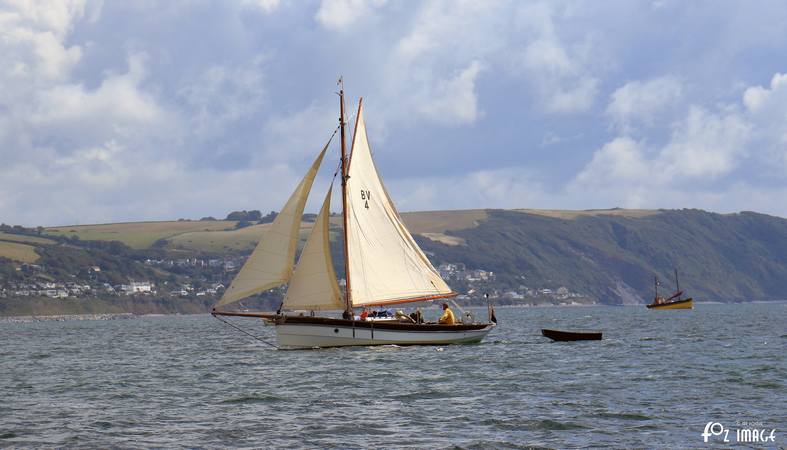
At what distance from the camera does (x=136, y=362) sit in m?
63.2

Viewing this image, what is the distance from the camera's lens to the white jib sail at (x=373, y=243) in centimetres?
6178

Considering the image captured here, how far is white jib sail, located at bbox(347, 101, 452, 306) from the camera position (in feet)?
203

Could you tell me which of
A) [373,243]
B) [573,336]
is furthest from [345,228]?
[573,336]

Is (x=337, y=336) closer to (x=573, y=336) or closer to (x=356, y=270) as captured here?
(x=356, y=270)

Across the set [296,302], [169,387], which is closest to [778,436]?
[169,387]

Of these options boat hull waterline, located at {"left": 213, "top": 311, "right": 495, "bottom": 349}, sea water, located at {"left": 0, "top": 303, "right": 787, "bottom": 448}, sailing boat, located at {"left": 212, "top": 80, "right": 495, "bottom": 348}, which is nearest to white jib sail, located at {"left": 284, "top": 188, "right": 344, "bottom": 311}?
sailing boat, located at {"left": 212, "top": 80, "right": 495, "bottom": 348}

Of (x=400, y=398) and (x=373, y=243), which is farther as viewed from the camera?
(x=373, y=243)

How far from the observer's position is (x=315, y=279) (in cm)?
5931

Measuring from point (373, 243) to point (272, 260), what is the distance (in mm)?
7617

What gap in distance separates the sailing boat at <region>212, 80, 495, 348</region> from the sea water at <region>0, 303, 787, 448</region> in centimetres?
160

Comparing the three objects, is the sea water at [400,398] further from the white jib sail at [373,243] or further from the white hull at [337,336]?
the white jib sail at [373,243]

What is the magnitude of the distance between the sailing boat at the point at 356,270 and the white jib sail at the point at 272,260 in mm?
63

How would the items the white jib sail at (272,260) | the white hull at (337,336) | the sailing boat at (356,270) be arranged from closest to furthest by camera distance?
1. the white jib sail at (272,260)
2. the sailing boat at (356,270)
3. the white hull at (337,336)

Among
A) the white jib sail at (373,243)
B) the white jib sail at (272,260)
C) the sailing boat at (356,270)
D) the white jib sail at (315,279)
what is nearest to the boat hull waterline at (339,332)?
the sailing boat at (356,270)
